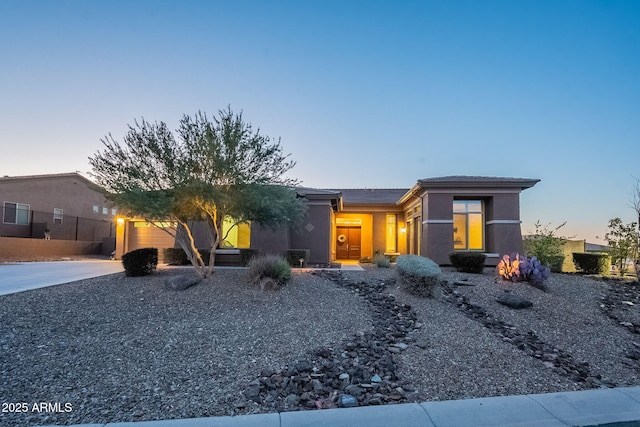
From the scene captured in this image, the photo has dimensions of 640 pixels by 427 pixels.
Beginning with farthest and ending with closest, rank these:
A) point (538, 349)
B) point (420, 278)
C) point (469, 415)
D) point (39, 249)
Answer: point (39, 249) < point (420, 278) < point (538, 349) < point (469, 415)

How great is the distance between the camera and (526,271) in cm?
964

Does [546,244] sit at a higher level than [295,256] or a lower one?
higher

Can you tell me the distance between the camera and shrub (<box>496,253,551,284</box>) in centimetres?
951

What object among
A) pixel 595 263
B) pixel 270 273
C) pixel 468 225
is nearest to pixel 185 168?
pixel 270 273

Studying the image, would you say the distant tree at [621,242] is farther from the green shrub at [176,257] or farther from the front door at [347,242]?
the green shrub at [176,257]

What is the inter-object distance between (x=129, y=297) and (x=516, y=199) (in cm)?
1430

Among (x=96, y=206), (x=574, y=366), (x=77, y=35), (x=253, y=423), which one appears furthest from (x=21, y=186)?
(x=574, y=366)

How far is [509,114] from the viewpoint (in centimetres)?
1351

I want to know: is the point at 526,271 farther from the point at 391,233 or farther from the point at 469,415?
the point at 391,233

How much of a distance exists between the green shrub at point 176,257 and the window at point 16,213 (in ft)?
50.2

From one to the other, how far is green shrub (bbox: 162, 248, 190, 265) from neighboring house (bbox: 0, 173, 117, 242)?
10.7m

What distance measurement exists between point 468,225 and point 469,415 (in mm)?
12759

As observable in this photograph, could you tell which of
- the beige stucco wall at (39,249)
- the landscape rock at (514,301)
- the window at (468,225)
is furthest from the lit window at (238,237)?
the beige stucco wall at (39,249)

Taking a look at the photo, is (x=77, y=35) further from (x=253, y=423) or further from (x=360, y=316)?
(x=253, y=423)
